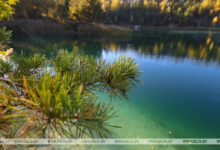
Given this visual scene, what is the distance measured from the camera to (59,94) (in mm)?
733

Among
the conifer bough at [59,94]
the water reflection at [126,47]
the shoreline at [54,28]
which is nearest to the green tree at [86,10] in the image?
the shoreline at [54,28]

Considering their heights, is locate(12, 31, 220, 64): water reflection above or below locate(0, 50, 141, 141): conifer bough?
below

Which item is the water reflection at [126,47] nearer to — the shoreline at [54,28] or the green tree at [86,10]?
the shoreline at [54,28]

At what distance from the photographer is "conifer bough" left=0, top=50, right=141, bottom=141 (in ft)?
2.37

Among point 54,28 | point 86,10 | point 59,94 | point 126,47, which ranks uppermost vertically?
point 86,10

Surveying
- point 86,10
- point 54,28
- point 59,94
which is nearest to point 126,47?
point 86,10

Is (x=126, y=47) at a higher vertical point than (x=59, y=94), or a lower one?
lower

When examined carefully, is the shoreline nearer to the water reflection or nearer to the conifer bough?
the water reflection

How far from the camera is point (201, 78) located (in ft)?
31.3

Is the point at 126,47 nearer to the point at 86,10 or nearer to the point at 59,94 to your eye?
the point at 86,10

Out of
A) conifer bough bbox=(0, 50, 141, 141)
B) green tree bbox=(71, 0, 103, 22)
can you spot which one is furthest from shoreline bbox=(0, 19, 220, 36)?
conifer bough bbox=(0, 50, 141, 141)

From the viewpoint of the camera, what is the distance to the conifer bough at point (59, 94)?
0.72 m

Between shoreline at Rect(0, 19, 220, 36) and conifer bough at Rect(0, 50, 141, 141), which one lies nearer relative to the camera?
conifer bough at Rect(0, 50, 141, 141)

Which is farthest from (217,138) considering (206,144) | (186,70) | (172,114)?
(186,70)
